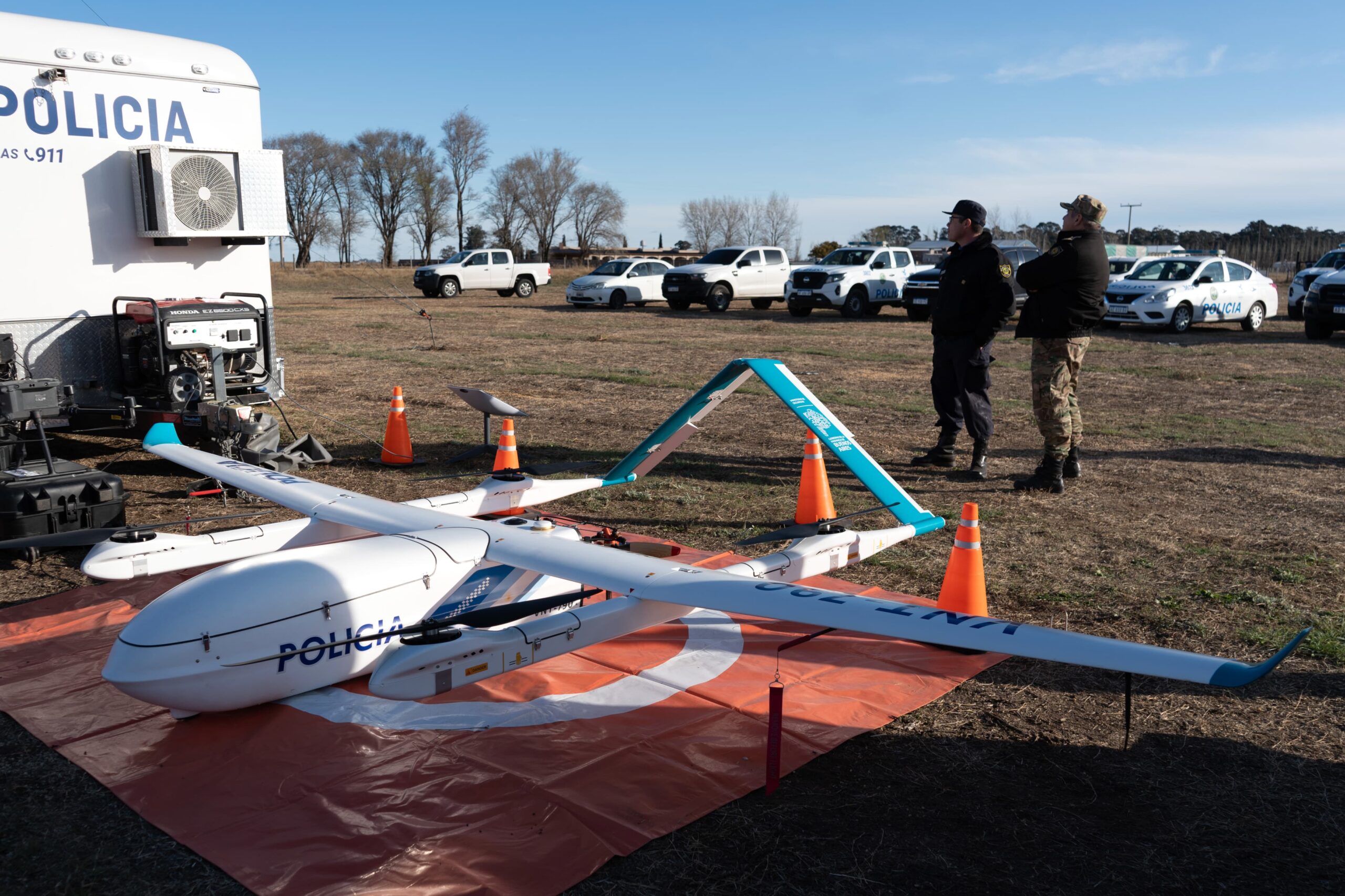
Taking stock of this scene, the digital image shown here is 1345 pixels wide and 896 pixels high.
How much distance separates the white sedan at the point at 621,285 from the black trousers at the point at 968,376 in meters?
24.3

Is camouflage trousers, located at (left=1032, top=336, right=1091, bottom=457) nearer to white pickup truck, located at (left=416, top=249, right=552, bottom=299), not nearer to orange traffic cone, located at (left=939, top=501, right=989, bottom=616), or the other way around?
orange traffic cone, located at (left=939, top=501, right=989, bottom=616)

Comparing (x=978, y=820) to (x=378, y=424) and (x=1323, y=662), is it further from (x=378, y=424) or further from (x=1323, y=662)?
(x=378, y=424)

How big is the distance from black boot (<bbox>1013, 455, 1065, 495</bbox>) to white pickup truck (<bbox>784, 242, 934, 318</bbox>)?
20891 millimetres

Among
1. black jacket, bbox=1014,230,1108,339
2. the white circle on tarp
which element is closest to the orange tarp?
the white circle on tarp

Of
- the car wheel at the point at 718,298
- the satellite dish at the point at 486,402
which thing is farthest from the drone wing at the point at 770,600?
the car wheel at the point at 718,298

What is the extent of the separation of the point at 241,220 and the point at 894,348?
48.2 ft

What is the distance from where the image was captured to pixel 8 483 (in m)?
6.73

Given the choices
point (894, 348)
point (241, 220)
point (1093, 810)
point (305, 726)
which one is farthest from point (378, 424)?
point (894, 348)

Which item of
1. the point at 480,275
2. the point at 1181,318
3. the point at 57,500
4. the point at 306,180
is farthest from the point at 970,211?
the point at 306,180

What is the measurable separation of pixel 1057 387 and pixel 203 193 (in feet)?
26.8

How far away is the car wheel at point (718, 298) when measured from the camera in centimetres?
3134

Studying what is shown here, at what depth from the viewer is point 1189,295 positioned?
24109 millimetres

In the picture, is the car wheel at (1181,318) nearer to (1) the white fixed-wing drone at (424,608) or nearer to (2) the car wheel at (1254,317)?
(2) the car wheel at (1254,317)

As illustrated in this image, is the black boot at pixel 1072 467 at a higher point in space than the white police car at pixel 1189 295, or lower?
lower
